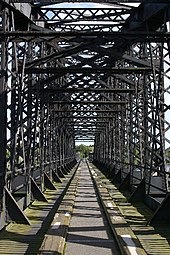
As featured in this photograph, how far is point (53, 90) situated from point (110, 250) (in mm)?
11422

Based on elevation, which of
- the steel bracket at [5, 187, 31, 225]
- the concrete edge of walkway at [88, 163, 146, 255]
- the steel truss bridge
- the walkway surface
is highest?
the steel truss bridge

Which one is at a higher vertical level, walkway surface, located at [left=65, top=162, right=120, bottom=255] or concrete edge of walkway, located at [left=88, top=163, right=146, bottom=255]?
concrete edge of walkway, located at [left=88, top=163, right=146, bottom=255]

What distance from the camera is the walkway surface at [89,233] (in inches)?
297

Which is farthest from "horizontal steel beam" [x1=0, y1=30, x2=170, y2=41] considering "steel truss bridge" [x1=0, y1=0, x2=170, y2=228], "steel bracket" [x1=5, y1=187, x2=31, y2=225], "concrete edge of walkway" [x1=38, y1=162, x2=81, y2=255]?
"concrete edge of walkway" [x1=38, y1=162, x2=81, y2=255]

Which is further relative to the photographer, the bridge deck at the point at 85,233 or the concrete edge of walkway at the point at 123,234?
the bridge deck at the point at 85,233

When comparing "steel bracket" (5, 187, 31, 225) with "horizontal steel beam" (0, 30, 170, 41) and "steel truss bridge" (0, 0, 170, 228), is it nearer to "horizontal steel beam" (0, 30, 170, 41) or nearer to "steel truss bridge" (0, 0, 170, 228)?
"steel truss bridge" (0, 0, 170, 228)

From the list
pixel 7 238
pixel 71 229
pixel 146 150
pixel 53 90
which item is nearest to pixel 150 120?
Result: pixel 146 150

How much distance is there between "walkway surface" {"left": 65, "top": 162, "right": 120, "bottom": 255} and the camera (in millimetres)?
7543

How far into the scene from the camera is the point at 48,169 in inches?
874

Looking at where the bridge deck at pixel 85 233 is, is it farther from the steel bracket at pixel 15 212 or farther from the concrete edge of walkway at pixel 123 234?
the steel bracket at pixel 15 212

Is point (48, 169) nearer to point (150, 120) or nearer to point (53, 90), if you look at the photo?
point (53, 90)

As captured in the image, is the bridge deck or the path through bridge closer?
the bridge deck

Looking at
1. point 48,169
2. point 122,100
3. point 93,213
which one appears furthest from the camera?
point 122,100

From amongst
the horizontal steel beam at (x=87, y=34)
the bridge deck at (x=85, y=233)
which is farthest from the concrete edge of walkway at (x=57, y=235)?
the horizontal steel beam at (x=87, y=34)
